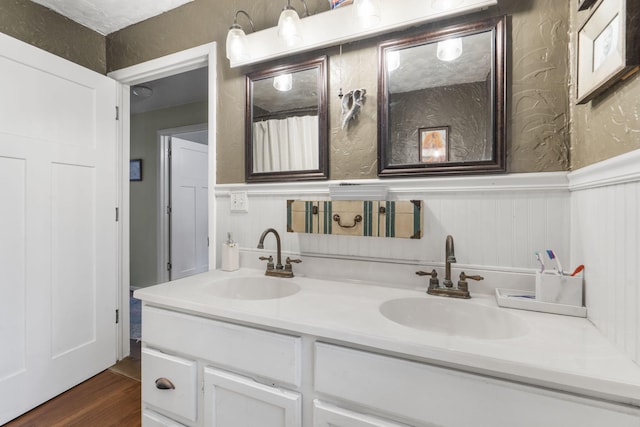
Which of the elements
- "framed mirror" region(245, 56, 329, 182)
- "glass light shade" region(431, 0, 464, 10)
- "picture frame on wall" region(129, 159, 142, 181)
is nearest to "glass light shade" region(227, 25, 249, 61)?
"framed mirror" region(245, 56, 329, 182)

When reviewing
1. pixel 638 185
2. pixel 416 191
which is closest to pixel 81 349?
pixel 416 191

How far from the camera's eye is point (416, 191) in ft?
4.16

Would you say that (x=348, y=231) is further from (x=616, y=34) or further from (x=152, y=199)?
(x=152, y=199)

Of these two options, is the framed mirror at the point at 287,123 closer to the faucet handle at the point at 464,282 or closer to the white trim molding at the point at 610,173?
the faucet handle at the point at 464,282

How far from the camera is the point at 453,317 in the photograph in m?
1.09

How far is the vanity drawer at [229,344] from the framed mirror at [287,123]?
76 cm

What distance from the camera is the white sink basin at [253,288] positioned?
4.54 ft

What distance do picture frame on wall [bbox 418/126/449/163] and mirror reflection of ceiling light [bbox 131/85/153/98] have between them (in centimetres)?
277

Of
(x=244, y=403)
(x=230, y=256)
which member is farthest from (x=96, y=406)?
(x=244, y=403)

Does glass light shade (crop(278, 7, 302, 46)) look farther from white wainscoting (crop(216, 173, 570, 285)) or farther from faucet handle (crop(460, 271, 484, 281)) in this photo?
faucet handle (crop(460, 271, 484, 281))

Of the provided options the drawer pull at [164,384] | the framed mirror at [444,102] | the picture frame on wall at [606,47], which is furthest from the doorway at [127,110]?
the picture frame on wall at [606,47]

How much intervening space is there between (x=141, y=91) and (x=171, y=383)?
2.80 m

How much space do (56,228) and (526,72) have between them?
7.78 feet

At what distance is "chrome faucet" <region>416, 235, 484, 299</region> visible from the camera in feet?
3.63
